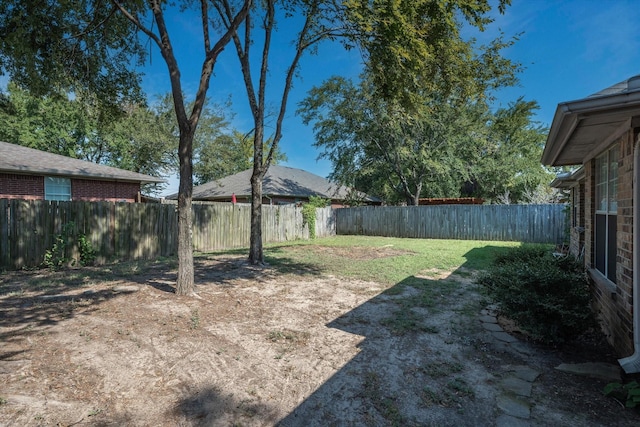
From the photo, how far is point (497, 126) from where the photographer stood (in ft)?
66.0

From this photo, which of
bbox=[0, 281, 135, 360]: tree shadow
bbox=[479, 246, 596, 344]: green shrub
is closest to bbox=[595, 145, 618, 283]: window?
bbox=[479, 246, 596, 344]: green shrub

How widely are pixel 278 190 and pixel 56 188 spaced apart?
1136 centimetres

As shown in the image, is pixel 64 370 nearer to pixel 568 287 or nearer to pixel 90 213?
pixel 568 287

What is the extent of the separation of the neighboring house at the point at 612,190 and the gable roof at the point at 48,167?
14.7 m

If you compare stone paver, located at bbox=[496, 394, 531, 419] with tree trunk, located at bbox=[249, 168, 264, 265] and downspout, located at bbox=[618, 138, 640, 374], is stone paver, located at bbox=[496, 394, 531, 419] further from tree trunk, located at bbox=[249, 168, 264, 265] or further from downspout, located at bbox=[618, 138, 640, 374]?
tree trunk, located at bbox=[249, 168, 264, 265]

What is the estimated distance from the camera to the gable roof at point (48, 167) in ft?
37.3

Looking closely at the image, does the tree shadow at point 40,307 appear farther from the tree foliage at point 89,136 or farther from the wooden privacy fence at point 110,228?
the tree foliage at point 89,136

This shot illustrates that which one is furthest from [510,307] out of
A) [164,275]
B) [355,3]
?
[164,275]

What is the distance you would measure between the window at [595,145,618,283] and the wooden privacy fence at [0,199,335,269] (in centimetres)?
993

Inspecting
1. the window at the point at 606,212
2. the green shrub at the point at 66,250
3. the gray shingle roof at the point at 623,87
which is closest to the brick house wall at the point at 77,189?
the green shrub at the point at 66,250

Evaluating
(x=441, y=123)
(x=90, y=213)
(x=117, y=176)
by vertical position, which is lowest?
(x=90, y=213)

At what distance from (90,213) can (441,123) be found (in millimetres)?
17084

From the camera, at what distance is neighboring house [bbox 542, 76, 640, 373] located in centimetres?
245

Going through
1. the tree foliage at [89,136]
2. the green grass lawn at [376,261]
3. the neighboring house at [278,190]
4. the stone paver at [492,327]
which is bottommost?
the stone paver at [492,327]
